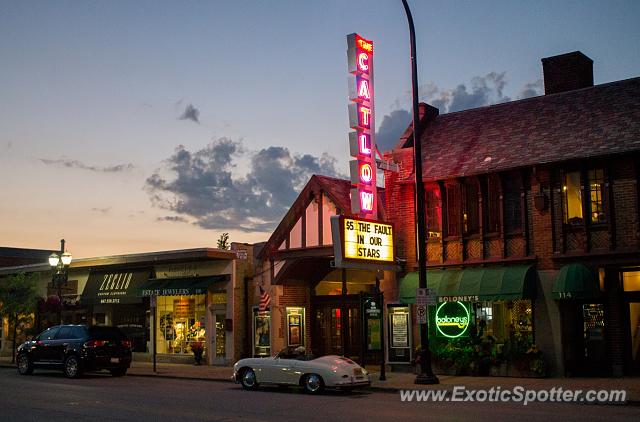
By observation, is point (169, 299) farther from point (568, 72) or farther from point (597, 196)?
point (597, 196)

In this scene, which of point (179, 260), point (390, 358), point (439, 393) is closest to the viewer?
point (439, 393)

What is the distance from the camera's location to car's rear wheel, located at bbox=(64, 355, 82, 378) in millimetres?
25141

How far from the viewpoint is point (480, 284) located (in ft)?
76.0

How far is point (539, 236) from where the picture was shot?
2298cm

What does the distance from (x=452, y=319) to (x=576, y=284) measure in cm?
458

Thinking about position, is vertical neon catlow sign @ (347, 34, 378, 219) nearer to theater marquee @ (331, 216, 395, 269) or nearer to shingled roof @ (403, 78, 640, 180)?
theater marquee @ (331, 216, 395, 269)

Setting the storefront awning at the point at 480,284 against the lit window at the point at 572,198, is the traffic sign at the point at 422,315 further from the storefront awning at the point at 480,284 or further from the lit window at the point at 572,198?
the lit window at the point at 572,198

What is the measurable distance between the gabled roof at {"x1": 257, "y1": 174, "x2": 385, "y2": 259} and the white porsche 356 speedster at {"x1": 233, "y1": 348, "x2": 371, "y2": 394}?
764 cm

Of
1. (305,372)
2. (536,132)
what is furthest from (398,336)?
(536,132)

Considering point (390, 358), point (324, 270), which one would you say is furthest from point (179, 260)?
point (390, 358)

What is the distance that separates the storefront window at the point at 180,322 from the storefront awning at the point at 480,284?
11153mm

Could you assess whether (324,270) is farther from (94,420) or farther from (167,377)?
(94,420)

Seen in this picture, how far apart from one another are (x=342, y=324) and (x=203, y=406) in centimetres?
1301

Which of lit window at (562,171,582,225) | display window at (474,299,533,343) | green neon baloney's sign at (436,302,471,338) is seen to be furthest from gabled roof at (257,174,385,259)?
lit window at (562,171,582,225)
